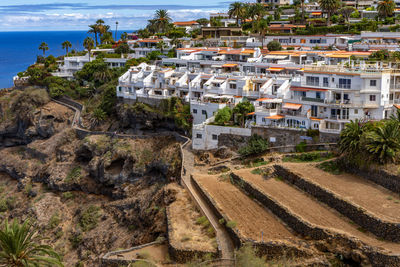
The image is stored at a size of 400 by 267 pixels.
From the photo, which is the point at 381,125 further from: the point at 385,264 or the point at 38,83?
the point at 38,83

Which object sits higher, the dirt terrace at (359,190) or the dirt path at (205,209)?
the dirt terrace at (359,190)

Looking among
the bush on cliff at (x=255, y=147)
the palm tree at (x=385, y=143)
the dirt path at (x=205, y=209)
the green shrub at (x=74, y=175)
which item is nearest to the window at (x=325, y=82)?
the bush on cliff at (x=255, y=147)

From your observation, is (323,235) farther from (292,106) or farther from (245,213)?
(292,106)

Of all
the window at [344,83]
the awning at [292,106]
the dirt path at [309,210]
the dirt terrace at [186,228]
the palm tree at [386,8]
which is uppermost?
the palm tree at [386,8]

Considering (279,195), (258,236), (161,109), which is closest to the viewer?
(258,236)

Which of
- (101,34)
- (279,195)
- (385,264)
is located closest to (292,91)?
(279,195)

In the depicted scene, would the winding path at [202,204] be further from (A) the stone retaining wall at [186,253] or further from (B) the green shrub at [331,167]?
(B) the green shrub at [331,167]

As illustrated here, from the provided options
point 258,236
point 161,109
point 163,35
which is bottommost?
point 258,236
